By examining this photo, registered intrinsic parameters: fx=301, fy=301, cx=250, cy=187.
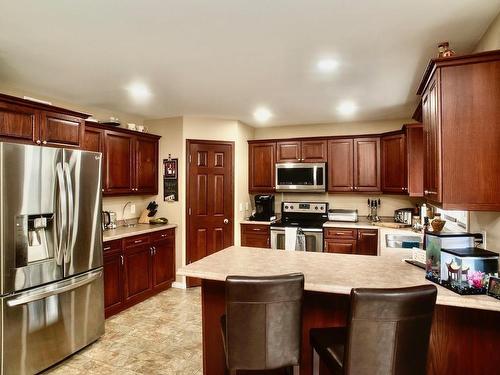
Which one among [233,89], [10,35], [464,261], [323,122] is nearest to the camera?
[464,261]

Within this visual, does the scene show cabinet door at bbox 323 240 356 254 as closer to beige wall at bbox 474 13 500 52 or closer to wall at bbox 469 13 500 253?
wall at bbox 469 13 500 253

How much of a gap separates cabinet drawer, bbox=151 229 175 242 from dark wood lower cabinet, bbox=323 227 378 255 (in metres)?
2.25

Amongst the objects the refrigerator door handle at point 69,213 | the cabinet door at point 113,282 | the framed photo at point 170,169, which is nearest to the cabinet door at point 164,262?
the cabinet door at point 113,282

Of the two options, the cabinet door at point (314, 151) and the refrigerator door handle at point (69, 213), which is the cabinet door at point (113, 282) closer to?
the refrigerator door handle at point (69, 213)

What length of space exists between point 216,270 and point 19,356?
1.70m

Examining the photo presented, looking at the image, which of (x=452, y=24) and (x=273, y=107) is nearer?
(x=452, y=24)

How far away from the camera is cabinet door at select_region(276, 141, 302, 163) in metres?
4.99

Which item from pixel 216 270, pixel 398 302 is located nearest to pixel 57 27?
pixel 216 270

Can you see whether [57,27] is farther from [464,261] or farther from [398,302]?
[464,261]

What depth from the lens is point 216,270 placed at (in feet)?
6.34

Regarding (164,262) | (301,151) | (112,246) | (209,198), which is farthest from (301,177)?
(112,246)

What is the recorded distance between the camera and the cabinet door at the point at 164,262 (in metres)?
4.14

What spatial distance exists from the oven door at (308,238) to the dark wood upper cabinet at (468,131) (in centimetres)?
278

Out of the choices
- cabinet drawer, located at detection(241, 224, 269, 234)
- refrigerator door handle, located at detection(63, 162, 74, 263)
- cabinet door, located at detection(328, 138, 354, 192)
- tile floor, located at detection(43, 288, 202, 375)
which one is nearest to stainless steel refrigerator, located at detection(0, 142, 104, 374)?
refrigerator door handle, located at detection(63, 162, 74, 263)
